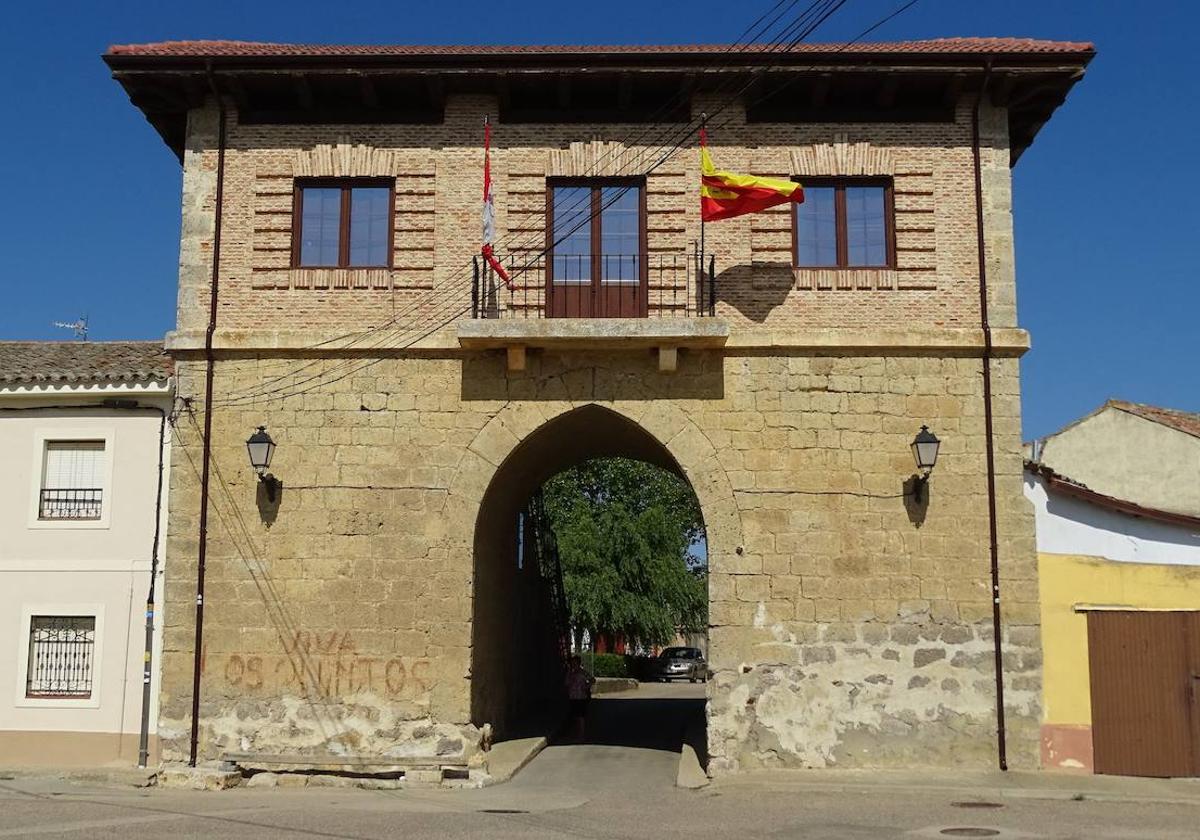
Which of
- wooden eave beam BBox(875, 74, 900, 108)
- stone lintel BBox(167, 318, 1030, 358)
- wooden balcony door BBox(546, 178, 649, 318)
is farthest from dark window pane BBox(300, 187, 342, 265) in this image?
wooden eave beam BBox(875, 74, 900, 108)

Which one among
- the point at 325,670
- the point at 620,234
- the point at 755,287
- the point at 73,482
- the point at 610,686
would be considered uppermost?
the point at 620,234

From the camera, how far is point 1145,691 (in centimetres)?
1437

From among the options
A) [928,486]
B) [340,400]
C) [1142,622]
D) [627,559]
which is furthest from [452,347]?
[627,559]

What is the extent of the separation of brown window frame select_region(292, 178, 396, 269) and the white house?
2.44 meters

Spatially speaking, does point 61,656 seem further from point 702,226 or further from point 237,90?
point 702,226

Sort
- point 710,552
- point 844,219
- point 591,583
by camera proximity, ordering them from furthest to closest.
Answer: point 591,583 → point 844,219 → point 710,552

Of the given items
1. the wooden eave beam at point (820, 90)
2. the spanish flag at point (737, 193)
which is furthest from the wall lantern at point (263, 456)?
the wooden eave beam at point (820, 90)

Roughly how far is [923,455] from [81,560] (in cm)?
1020

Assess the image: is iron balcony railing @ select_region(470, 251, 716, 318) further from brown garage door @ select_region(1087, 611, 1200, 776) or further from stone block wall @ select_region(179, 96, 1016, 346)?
brown garage door @ select_region(1087, 611, 1200, 776)

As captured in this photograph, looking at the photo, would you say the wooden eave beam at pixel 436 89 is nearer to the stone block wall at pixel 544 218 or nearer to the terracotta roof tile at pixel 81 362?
the stone block wall at pixel 544 218

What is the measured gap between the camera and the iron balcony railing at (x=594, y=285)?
49.4ft

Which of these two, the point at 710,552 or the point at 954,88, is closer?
the point at 710,552

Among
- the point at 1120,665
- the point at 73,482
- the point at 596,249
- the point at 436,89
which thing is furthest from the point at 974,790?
the point at 73,482

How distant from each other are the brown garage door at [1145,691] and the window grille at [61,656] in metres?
11.9
